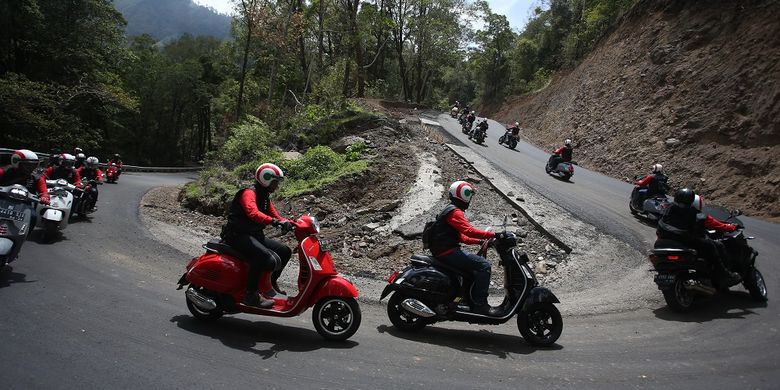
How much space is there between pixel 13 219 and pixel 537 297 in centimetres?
720

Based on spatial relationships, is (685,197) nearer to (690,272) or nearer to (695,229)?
(695,229)

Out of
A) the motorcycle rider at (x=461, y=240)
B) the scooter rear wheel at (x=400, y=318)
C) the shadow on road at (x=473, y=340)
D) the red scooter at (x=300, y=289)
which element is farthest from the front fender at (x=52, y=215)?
the motorcycle rider at (x=461, y=240)

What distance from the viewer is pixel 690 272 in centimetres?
789

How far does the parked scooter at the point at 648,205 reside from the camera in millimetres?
13309

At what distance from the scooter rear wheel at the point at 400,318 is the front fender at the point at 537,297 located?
4.36 feet

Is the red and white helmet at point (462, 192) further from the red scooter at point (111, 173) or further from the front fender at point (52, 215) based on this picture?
the red scooter at point (111, 173)

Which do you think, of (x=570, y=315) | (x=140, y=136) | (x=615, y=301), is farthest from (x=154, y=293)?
(x=140, y=136)

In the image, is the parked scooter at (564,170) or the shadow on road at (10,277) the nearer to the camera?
the shadow on road at (10,277)

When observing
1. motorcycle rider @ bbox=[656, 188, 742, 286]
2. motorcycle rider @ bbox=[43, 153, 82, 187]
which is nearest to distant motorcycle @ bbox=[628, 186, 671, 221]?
motorcycle rider @ bbox=[656, 188, 742, 286]

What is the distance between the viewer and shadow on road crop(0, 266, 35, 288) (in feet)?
22.2

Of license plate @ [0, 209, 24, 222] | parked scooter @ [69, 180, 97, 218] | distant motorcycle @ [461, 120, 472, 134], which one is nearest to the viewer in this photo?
license plate @ [0, 209, 24, 222]

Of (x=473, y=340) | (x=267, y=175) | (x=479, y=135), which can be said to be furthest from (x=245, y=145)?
(x=473, y=340)

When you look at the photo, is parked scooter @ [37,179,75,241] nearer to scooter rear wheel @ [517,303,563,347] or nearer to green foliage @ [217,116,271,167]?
scooter rear wheel @ [517,303,563,347]

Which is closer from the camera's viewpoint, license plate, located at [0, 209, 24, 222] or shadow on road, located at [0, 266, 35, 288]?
shadow on road, located at [0, 266, 35, 288]
